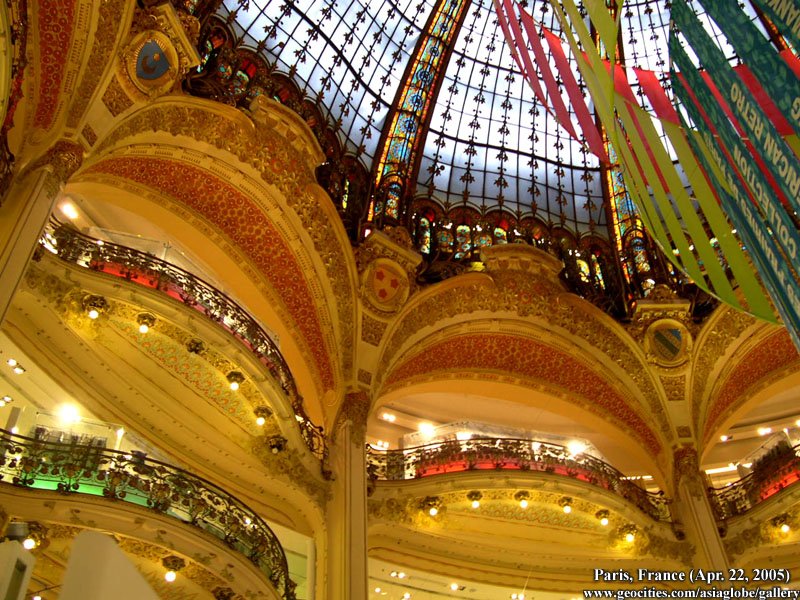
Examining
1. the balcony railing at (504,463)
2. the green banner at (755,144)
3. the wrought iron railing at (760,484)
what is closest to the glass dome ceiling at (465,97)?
the balcony railing at (504,463)

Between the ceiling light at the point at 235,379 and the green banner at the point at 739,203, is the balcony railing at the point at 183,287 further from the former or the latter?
the green banner at the point at 739,203

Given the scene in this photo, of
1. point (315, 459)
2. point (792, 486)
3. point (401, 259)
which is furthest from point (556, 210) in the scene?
point (315, 459)

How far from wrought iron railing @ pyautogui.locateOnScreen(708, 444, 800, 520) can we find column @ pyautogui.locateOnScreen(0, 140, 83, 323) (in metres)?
11.3

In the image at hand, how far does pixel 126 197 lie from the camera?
39.9ft

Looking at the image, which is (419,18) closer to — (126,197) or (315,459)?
(126,197)

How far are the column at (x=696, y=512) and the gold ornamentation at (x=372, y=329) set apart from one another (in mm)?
5746

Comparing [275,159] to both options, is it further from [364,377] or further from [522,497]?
[522,497]

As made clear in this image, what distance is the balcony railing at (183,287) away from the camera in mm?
9719

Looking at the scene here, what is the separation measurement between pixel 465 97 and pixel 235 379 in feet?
28.0

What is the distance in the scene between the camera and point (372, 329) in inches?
528

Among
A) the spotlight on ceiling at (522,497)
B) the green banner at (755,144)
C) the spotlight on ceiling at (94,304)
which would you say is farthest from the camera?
the spotlight on ceiling at (522,497)

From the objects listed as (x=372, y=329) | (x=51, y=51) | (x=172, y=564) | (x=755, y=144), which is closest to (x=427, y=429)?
(x=372, y=329)

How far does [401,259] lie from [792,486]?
24.2 feet

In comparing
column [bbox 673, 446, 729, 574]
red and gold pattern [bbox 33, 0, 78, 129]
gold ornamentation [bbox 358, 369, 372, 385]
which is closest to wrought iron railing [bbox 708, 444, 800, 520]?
column [bbox 673, 446, 729, 574]
